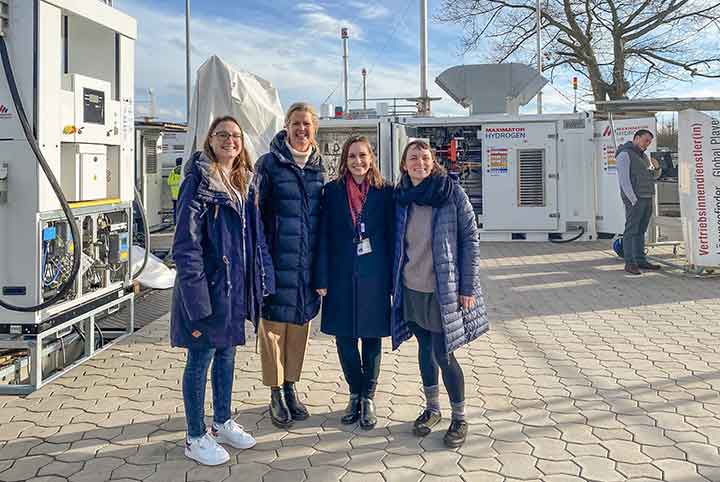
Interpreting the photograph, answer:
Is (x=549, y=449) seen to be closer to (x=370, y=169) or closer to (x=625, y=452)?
(x=625, y=452)

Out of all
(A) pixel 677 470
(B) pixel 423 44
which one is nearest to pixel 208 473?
(A) pixel 677 470

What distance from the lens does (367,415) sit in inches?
164

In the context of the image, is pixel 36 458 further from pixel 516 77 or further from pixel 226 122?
pixel 516 77

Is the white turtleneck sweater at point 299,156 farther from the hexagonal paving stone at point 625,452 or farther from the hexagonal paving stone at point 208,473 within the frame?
the hexagonal paving stone at point 625,452

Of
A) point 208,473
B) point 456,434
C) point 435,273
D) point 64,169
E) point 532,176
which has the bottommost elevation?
point 208,473

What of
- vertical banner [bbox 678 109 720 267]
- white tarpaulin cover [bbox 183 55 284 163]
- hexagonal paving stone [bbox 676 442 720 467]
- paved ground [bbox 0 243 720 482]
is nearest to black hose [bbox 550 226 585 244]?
vertical banner [bbox 678 109 720 267]

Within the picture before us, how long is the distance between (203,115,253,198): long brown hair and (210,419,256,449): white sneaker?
134 cm

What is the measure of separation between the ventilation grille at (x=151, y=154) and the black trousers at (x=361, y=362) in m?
10.9

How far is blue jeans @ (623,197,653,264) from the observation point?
31.2 feet

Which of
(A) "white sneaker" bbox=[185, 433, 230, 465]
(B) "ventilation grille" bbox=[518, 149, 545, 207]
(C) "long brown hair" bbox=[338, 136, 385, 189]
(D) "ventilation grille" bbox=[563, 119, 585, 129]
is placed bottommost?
(A) "white sneaker" bbox=[185, 433, 230, 465]

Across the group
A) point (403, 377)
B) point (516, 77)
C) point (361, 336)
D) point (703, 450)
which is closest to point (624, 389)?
point (703, 450)

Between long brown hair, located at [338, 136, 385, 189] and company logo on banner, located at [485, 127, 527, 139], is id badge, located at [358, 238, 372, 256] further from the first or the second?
company logo on banner, located at [485, 127, 527, 139]

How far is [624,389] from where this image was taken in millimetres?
4785

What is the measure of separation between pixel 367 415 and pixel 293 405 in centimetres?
50
